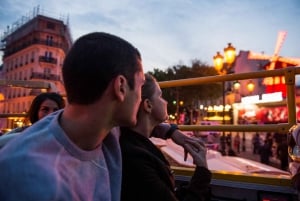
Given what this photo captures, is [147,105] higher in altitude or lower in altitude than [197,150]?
higher

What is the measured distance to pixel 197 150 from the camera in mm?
1772

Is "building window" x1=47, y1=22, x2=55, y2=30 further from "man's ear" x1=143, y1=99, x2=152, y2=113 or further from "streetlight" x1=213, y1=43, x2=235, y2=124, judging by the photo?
"man's ear" x1=143, y1=99, x2=152, y2=113

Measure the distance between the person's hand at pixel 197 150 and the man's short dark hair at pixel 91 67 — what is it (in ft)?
2.67

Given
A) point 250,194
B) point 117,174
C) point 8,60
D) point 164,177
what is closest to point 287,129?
point 250,194

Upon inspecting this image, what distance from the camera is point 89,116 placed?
1.00m

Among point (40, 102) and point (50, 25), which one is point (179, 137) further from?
point (50, 25)

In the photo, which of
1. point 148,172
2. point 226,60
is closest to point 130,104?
point 148,172

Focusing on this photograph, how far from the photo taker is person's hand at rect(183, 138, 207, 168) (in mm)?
1673

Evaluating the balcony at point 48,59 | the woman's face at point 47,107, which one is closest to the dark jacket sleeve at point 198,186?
the woman's face at point 47,107

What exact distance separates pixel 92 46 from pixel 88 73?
9 centimetres

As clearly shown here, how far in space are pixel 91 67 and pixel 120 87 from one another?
116 mm

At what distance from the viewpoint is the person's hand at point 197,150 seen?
1673 mm

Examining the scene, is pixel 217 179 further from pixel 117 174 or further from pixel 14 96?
pixel 14 96

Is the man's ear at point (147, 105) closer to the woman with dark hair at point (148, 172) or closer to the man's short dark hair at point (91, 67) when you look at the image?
the woman with dark hair at point (148, 172)
